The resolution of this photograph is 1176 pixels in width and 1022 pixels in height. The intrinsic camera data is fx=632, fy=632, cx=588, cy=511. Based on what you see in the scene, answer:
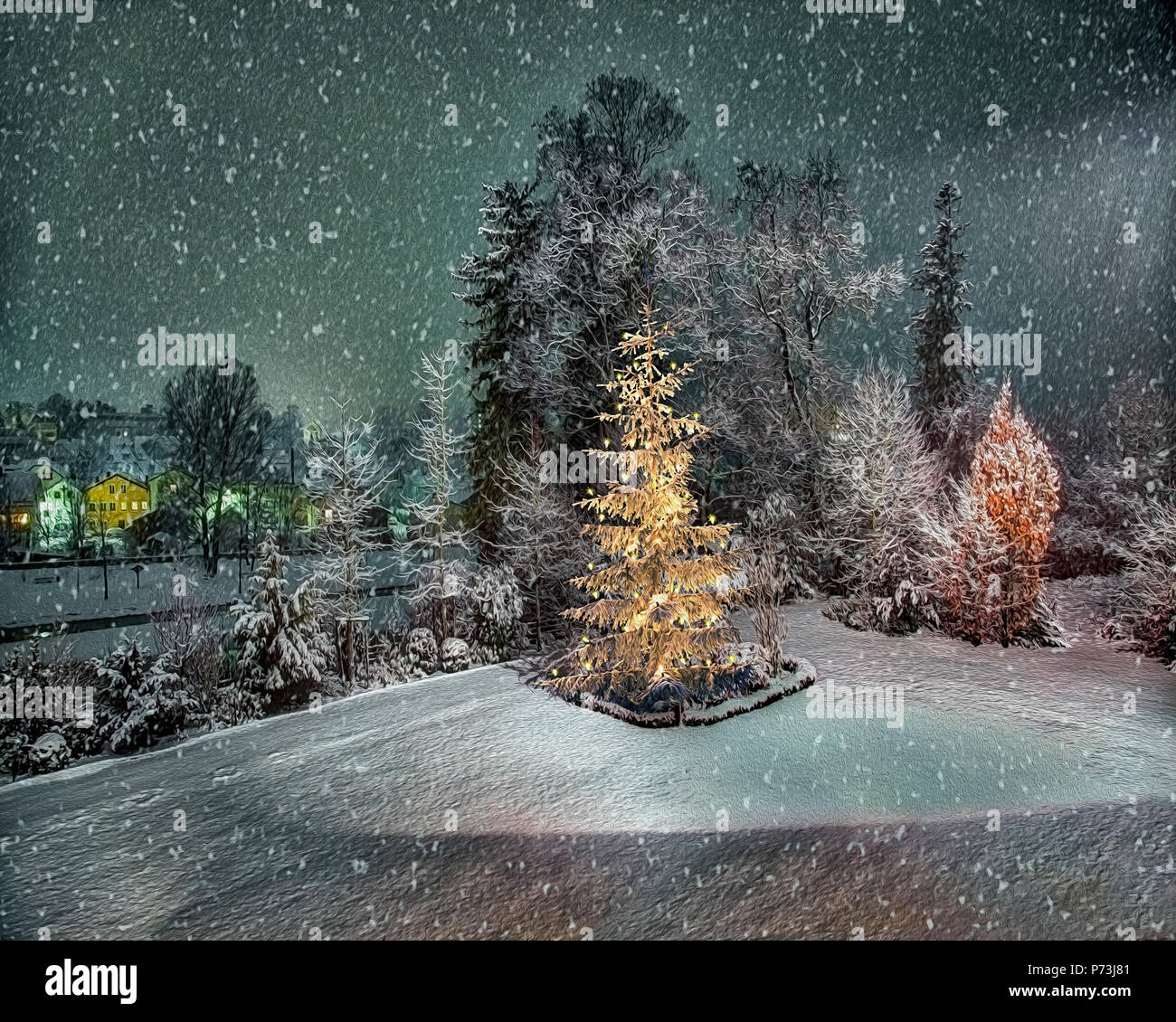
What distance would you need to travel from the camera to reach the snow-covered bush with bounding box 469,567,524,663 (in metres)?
14.9

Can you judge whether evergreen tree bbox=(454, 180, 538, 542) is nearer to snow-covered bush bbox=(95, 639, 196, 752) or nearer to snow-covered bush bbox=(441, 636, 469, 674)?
snow-covered bush bbox=(441, 636, 469, 674)

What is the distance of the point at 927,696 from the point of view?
10.3m

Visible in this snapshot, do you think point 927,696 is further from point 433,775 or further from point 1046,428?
point 1046,428

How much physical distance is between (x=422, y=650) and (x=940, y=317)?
25329mm

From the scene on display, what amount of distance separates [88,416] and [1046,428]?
168ft

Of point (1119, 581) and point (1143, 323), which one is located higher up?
point (1143, 323)

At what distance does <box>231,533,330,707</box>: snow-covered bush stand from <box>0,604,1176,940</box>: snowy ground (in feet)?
7.36

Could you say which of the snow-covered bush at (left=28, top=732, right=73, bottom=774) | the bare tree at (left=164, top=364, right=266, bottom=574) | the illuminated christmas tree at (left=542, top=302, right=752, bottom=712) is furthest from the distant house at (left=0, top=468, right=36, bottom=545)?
the illuminated christmas tree at (left=542, top=302, right=752, bottom=712)

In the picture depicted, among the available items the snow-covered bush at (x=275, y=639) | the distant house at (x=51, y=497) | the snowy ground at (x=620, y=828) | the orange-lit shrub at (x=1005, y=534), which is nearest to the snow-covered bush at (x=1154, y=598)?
the orange-lit shrub at (x=1005, y=534)

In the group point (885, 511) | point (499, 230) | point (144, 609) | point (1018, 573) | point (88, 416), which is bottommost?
point (144, 609)

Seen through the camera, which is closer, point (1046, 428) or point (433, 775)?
point (433, 775)

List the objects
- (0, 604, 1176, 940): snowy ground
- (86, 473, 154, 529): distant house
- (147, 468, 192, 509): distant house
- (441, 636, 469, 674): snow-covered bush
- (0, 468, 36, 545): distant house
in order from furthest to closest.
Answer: (86, 473, 154, 529): distant house < (0, 468, 36, 545): distant house < (147, 468, 192, 509): distant house < (441, 636, 469, 674): snow-covered bush < (0, 604, 1176, 940): snowy ground
